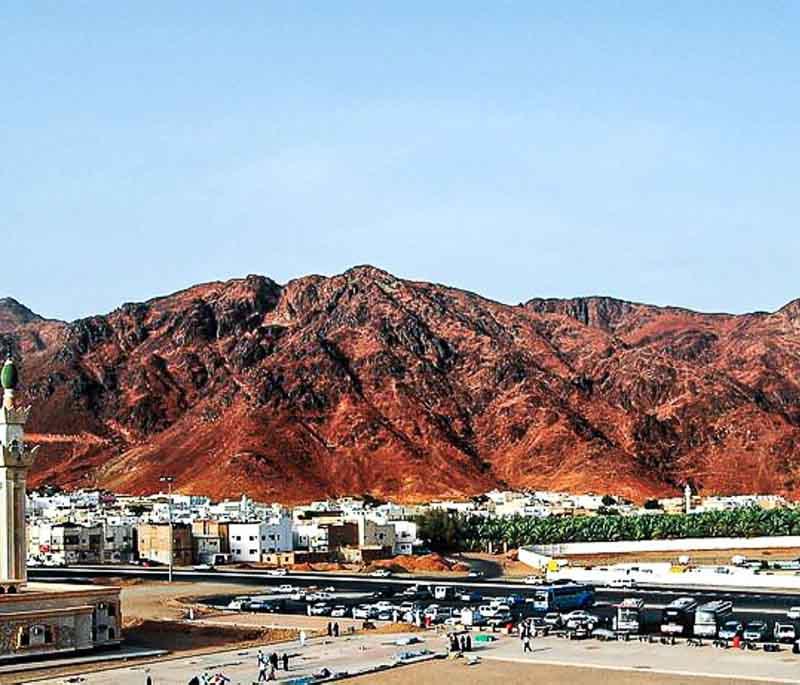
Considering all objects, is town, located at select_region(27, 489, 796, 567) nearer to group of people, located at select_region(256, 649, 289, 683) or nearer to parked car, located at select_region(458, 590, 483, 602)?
parked car, located at select_region(458, 590, 483, 602)

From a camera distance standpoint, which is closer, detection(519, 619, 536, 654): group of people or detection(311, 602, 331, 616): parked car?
detection(519, 619, 536, 654): group of people

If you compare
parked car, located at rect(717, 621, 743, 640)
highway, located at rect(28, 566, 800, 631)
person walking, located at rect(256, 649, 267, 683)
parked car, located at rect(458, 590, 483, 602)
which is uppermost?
person walking, located at rect(256, 649, 267, 683)

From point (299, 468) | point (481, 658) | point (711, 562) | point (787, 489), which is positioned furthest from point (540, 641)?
point (787, 489)

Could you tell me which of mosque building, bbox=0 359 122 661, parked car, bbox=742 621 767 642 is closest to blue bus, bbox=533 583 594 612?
parked car, bbox=742 621 767 642

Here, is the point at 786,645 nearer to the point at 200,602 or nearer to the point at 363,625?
the point at 363,625

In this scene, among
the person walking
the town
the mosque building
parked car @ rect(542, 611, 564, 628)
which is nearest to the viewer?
the person walking

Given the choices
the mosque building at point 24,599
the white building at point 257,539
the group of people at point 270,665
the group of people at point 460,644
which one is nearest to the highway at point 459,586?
the white building at point 257,539
